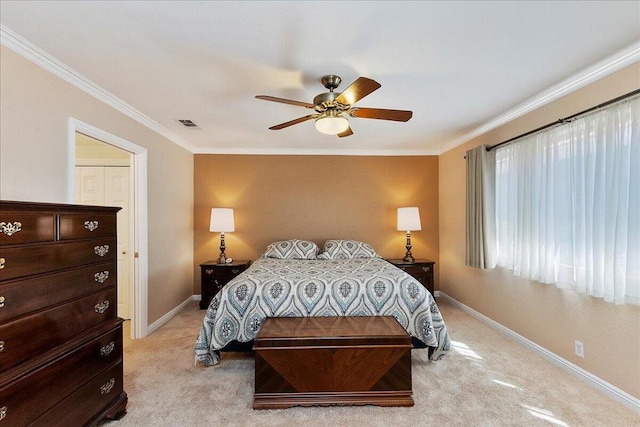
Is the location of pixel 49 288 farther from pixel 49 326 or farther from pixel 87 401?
pixel 87 401

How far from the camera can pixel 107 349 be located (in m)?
A: 1.85

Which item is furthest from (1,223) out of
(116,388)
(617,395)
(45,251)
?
(617,395)

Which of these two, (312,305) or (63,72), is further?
(312,305)

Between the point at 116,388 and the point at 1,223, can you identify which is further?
the point at 116,388

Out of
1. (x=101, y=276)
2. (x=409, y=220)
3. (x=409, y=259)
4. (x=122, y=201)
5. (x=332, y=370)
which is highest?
(x=122, y=201)

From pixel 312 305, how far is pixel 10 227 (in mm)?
1997

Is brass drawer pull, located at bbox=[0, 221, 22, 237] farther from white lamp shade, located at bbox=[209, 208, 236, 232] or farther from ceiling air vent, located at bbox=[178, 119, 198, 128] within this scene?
white lamp shade, located at bbox=[209, 208, 236, 232]

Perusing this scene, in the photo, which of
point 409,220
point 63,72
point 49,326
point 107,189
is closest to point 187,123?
point 63,72

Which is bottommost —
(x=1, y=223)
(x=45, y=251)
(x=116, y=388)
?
(x=116, y=388)

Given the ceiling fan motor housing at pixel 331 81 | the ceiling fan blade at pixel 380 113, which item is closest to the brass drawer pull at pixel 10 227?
the ceiling fan motor housing at pixel 331 81

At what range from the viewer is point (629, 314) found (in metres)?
2.01

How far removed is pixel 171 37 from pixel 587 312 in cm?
367

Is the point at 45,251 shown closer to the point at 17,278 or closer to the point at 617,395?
the point at 17,278

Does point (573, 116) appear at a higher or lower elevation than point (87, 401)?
higher
